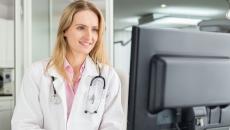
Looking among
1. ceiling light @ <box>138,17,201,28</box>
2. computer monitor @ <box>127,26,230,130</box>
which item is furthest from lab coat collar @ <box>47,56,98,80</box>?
ceiling light @ <box>138,17,201,28</box>

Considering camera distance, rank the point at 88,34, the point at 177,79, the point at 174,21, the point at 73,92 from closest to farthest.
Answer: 1. the point at 177,79
2. the point at 88,34
3. the point at 73,92
4. the point at 174,21

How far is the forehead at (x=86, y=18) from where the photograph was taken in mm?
1499

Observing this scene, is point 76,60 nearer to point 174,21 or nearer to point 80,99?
point 80,99

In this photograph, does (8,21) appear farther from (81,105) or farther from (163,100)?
(163,100)

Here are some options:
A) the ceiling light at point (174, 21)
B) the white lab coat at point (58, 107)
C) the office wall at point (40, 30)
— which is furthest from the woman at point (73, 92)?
the ceiling light at point (174, 21)

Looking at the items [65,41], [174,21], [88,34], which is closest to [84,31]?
[88,34]

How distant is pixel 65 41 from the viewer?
1.65 meters

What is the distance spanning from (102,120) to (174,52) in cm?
84

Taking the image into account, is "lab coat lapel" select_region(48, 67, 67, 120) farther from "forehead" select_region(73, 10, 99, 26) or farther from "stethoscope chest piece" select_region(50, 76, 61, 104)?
"forehead" select_region(73, 10, 99, 26)

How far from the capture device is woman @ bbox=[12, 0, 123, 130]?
1.52 metres

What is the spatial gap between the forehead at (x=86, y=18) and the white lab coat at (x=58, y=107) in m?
0.24

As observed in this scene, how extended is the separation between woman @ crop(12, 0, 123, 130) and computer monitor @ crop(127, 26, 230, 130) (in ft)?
2.20

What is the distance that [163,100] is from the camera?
0.82m

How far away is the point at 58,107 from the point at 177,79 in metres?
0.83
